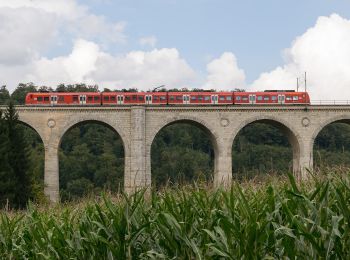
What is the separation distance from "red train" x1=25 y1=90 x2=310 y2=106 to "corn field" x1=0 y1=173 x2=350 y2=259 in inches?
1470

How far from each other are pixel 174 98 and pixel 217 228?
40323mm

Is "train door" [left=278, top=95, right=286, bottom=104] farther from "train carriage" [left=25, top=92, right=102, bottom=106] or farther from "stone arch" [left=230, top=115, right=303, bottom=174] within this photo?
"train carriage" [left=25, top=92, right=102, bottom=106]

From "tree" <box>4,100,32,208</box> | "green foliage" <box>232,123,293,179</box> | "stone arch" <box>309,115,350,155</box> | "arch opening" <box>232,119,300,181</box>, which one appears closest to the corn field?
"tree" <box>4,100,32,208</box>

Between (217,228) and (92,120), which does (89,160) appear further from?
(217,228)

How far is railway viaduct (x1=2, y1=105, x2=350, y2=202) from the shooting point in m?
43.2

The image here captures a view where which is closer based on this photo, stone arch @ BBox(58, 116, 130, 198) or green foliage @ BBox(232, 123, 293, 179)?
stone arch @ BBox(58, 116, 130, 198)

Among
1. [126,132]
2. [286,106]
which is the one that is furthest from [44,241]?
[286,106]

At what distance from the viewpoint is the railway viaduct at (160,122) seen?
43219mm

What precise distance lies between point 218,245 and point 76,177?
77307 mm

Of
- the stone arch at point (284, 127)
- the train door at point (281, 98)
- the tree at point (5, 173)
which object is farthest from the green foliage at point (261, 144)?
A: the tree at point (5, 173)

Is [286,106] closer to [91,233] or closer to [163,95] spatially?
[163,95]

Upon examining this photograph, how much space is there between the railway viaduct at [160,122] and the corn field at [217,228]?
113ft

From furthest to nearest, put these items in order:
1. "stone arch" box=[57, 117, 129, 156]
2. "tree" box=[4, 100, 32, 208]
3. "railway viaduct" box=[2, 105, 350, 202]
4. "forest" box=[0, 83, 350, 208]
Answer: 1. "forest" box=[0, 83, 350, 208]
2. "stone arch" box=[57, 117, 129, 156]
3. "railway viaduct" box=[2, 105, 350, 202]
4. "tree" box=[4, 100, 32, 208]

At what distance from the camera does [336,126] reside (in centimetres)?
9144
